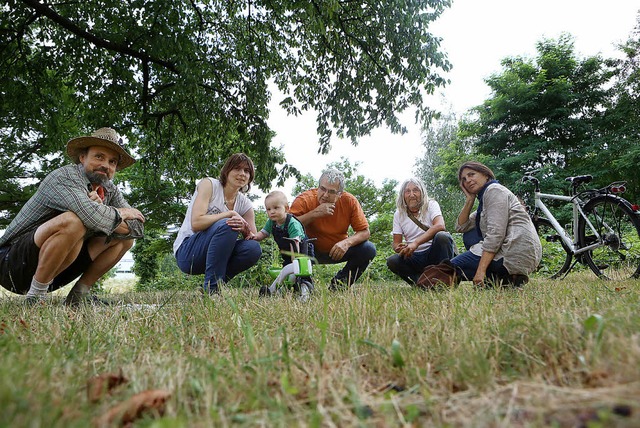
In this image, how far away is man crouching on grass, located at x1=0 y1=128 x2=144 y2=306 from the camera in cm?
291

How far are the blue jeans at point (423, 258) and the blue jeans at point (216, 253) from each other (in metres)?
1.56

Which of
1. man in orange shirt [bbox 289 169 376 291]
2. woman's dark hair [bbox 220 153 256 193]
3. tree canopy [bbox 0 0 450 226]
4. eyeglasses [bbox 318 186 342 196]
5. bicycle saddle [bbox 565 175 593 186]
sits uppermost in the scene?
tree canopy [bbox 0 0 450 226]

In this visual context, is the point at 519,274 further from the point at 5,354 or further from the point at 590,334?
the point at 5,354

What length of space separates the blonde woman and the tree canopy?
306 cm

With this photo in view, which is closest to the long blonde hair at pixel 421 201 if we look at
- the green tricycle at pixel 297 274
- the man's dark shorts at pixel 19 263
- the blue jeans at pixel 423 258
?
the blue jeans at pixel 423 258

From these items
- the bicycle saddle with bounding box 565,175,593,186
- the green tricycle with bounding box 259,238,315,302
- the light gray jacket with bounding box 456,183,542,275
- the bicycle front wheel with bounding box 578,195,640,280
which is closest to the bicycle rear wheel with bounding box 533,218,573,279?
the bicycle front wheel with bounding box 578,195,640,280

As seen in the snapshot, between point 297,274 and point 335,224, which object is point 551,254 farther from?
point 297,274

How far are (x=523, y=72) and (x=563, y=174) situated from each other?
5.94 m

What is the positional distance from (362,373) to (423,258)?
128 inches

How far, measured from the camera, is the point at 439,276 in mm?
3607

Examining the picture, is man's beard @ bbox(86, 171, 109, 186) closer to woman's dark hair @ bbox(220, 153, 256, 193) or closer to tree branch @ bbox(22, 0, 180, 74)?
woman's dark hair @ bbox(220, 153, 256, 193)

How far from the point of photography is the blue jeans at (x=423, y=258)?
413cm

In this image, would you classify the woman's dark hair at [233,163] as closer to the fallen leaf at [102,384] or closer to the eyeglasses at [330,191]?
the eyeglasses at [330,191]

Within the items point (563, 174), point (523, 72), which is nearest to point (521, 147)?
point (563, 174)
